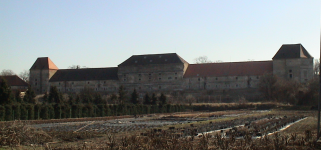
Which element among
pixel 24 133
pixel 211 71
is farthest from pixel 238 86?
pixel 24 133

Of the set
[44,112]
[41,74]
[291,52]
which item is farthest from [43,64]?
[44,112]

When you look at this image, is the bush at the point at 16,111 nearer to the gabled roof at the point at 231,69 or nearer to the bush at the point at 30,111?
the bush at the point at 30,111

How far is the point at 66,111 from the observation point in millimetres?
30891

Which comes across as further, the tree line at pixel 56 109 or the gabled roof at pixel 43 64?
the gabled roof at pixel 43 64

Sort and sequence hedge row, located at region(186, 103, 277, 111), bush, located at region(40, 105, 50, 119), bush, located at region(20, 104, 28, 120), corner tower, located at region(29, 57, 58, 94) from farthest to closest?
corner tower, located at region(29, 57, 58, 94)
hedge row, located at region(186, 103, 277, 111)
bush, located at region(40, 105, 50, 119)
bush, located at region(20, 104, 28, 120)

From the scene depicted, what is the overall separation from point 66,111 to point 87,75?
49331 millimetres

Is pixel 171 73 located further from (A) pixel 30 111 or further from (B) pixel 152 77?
(A) pixel 30 111

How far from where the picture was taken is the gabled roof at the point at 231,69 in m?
70.4

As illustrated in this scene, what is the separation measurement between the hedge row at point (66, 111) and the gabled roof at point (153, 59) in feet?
107

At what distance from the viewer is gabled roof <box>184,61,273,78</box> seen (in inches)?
2771

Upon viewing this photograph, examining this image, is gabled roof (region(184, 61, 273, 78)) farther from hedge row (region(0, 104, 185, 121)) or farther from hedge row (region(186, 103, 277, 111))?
hedge row (region(0, 104, 185, 121))

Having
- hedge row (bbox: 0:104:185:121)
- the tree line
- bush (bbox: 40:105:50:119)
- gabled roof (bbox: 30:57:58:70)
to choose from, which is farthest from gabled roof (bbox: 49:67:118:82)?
bush (bbox: 40:105:50:119)

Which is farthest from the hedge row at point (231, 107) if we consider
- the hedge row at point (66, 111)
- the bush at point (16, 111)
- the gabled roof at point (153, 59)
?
the gabled roof at point (153, 59)

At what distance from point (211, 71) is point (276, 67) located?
38.3 ft
